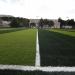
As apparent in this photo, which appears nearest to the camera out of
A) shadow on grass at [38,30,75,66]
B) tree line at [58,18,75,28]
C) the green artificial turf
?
shadow on grass at [38,30,75,66]

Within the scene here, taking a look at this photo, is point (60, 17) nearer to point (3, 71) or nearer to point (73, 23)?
point (73, 23)

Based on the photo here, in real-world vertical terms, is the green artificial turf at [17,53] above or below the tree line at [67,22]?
above

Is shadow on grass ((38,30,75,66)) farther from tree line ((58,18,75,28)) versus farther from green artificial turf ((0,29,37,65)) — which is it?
tree line ((58,18,75,28))

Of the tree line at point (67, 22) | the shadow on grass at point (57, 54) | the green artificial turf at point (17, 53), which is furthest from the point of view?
the tree line at point (67, 22)

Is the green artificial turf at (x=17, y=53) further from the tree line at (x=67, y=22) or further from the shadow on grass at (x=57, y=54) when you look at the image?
the tree line at (x=67, y=22)

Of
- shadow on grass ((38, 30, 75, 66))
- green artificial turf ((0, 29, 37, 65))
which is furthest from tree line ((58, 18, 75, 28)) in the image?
shadow on grass ((38, 30, 75, 66))

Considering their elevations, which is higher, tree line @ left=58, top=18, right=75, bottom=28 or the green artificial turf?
the green artificial turf

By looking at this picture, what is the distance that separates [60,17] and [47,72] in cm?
15039

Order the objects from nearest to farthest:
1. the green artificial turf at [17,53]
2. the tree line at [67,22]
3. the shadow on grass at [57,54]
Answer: the shadow on grass at [57,54]
the green artificial turf at [17,53]
the tree line at [67,22]

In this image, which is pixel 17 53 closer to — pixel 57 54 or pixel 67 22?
pixel 57 54

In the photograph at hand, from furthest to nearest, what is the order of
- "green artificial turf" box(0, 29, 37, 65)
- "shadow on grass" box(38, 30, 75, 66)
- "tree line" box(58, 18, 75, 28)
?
"tree line" box(58, 18, 75, 28)
"green artificial turf" box(0, 29, 37, 65)
"shadow on grass" box(38, 30, 75, 66)

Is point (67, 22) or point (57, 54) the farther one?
point (67, 22)

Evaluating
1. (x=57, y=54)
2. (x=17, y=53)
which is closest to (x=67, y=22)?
(x=57, y=54)

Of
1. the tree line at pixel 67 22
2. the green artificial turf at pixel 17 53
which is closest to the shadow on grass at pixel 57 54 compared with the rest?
the green artificial turf at pixel 17 53
